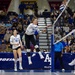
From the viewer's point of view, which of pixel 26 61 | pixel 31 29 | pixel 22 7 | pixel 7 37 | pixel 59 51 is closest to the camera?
pixel 31 29

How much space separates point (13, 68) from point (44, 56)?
1.70m

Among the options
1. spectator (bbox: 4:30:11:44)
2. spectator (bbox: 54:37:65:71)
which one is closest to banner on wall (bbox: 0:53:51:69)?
spectator (bbox: 54:37:65:71)

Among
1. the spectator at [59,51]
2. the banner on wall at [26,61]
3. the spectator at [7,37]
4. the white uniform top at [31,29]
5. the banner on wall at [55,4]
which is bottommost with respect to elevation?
the banner on wall at [26,61]

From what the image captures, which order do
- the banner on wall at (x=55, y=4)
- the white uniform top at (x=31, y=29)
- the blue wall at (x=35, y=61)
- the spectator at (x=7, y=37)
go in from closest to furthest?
the white uniform top at (x=31, y=29) < the blue wall at (x=35, y=61) < the spectator at (x=7, y=37) < the banner on wall at (x=55, y=4)

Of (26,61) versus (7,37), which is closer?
(26,61)

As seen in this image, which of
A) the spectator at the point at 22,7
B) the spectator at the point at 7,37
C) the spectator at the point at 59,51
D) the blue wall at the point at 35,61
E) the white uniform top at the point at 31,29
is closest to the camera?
the white uniform top at the point at 31,29

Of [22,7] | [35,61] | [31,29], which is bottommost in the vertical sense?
[35,61]

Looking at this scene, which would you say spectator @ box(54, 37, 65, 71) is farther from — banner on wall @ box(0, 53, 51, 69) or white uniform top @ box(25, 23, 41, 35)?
white uniform top @ box(25, 23, 41, 35)

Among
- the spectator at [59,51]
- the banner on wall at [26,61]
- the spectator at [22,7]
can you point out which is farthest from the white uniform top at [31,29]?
the spectator at [22,7]

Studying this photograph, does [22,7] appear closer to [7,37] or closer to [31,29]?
[7,37]

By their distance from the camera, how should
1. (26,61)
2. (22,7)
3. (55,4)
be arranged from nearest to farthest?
(26,61), (22,7), (55,4)

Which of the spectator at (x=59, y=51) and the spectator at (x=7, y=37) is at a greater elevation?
the spectator at (x=7, y=37)

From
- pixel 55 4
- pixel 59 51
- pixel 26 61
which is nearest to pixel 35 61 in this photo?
pixel 26 61

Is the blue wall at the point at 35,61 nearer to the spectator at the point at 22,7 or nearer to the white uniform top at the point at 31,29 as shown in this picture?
the white uniform top at the point at 31,29
